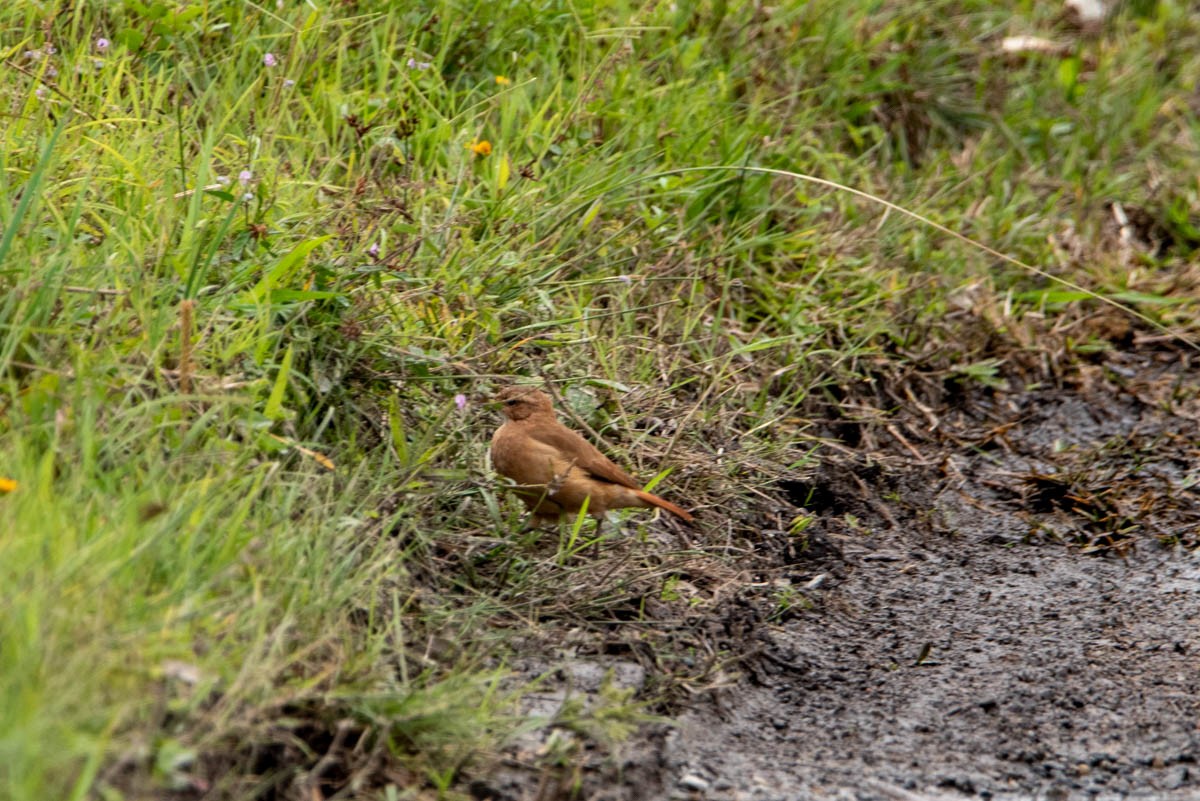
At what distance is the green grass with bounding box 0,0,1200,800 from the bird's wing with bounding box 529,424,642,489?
19 cm

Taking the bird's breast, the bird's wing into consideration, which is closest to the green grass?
the bird's breast

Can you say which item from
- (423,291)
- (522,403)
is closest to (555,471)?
(522,403)

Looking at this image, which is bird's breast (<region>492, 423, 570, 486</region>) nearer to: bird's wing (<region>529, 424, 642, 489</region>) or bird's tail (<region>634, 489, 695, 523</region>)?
bird's wing (<region>529, 424, 642, 489</region>)

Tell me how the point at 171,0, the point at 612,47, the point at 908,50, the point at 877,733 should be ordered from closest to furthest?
the point at 877,733, the point at 171,0, the point at 612,47, the point at 908,50

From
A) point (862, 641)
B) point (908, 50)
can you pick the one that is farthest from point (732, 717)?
point (908, 50)

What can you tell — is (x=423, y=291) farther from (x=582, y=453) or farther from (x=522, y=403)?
(x=582, y=453)

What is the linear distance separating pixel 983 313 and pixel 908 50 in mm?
1571

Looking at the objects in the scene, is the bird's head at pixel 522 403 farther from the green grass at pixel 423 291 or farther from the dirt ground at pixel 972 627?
the dirt ground at pixel 972 627

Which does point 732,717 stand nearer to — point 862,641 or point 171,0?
point 862,641

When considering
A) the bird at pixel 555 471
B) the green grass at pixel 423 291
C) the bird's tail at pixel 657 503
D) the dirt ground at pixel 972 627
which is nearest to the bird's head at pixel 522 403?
the bird at pixel 555 471

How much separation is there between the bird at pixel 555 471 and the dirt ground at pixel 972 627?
42cm

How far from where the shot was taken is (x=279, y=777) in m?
2.71

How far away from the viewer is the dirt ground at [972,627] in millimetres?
3246

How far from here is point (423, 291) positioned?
13.2ft
